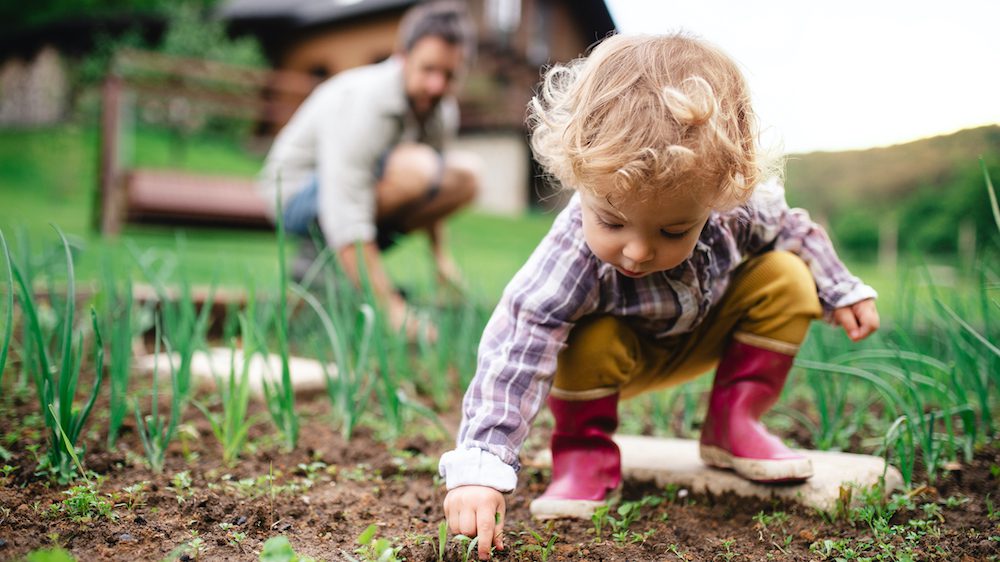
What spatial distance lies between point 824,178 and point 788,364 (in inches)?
364

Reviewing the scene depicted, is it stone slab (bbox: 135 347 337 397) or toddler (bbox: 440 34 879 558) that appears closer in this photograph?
toddler (bbox: 440 34 879 558)

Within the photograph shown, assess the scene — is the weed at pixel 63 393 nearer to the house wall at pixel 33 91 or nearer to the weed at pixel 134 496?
the weed at pixel 134 496

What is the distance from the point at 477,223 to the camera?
1166cm

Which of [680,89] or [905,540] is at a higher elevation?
[680,89]

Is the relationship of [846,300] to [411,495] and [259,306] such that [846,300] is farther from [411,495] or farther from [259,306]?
[259,306]

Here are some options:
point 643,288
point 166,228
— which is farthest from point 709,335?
point 166,228

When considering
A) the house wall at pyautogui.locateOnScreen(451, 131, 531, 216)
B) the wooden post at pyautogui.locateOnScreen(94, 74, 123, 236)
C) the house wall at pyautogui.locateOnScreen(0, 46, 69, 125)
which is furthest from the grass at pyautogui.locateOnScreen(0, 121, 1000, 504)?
the house wall at pyautogui.locateOnScreen(451, 131, 531, 216)

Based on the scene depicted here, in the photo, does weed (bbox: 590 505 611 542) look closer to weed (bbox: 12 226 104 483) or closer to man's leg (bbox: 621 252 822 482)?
man's leg (bbox: 621 252 822 482)

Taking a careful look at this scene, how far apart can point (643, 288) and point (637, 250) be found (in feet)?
0.83

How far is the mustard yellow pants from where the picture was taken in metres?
1.31

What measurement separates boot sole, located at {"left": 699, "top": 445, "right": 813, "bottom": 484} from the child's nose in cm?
48

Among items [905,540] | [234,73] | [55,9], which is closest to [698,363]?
[905,540]

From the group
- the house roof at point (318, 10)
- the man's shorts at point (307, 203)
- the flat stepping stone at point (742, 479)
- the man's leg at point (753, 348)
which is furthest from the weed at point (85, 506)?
the house roof at point (318, 10)

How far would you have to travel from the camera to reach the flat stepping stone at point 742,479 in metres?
1.28
